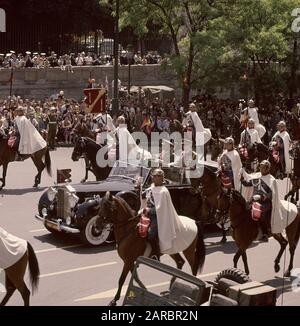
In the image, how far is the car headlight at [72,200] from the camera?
52.3 ft

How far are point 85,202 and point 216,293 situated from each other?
6.90 metres

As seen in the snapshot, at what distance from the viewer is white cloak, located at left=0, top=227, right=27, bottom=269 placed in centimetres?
1125

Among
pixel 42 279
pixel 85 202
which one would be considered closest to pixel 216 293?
pixel 42 279

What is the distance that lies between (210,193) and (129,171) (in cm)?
193

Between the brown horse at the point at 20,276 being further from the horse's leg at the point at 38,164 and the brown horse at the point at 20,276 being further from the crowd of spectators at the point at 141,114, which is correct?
the crowd of spectators at the point at 141,114

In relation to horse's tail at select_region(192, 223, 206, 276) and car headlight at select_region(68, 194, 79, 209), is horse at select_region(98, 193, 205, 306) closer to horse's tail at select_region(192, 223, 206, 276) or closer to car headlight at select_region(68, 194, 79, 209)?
horse's tail at select_region(192, 223, 206, 276)

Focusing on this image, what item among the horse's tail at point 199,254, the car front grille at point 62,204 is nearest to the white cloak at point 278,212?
the horse's tail at point 199,254

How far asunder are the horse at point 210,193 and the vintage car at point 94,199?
19cm

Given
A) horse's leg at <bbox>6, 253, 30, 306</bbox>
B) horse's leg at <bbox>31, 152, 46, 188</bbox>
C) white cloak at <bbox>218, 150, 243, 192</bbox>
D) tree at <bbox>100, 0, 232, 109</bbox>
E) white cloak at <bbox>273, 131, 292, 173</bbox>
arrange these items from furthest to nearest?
tree at <bbox>100, 0, 232, 109</bbox> → horse's leg at <bbox>31, 152, 46, 188</bbox> → white cloak at <bbox>273, 131, 292, 173</bbox> → white cloak at <bbox>218, 150, 243, 192</bbox> → horse's leg at <bbox>6, 253, 30, 306</bbox>

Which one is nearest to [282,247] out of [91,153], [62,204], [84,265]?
[84,265]

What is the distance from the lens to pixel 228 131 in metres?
32.9

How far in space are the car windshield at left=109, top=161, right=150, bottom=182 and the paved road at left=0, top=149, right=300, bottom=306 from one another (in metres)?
1.68

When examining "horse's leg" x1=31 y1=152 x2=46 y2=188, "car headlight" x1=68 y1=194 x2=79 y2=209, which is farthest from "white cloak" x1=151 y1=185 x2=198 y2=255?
"horse's leg" x1=31 y1=152 x2=46 y2=188

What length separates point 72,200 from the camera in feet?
52.5
